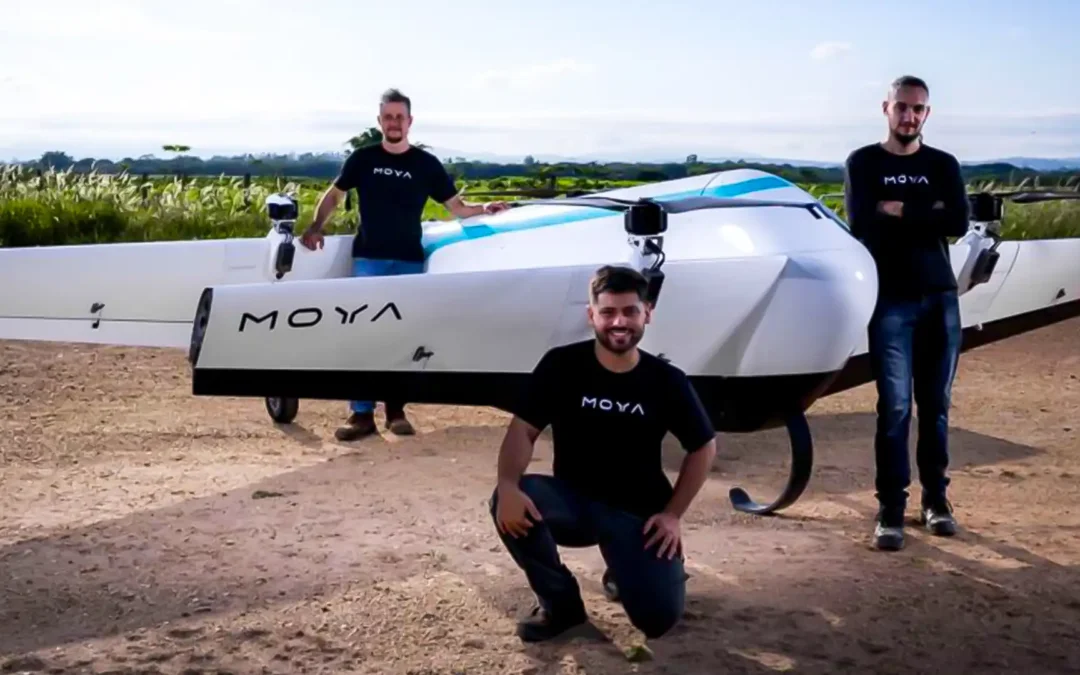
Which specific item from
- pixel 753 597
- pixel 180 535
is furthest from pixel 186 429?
pixel 753 597

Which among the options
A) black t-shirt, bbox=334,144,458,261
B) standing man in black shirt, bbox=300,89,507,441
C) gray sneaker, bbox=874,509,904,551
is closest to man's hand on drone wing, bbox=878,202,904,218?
gray sneaker, bbox=874,509,904,551

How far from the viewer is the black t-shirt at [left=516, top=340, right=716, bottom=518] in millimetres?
3674

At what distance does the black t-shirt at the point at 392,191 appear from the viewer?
6586mm

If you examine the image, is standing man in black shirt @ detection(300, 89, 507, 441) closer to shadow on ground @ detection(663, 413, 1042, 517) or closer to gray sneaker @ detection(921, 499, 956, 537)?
shadow on ground @ detection(663, 413, 1042, 517)

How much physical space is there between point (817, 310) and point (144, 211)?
8067 mm

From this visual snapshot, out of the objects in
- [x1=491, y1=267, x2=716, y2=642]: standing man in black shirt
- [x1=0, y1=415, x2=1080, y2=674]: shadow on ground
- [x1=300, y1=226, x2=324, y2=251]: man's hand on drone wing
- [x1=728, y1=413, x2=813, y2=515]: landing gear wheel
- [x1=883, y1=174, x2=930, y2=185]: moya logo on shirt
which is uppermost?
[x1=883, y1=174, x2=930, y2=185]: moya logo on shirt

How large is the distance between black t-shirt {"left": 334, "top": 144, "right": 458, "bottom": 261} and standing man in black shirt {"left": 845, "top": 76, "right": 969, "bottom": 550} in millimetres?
2333

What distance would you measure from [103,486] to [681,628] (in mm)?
2830

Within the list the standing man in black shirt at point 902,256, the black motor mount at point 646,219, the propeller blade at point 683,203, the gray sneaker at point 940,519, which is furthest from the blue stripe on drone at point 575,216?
the gray sneaker at point 940,519

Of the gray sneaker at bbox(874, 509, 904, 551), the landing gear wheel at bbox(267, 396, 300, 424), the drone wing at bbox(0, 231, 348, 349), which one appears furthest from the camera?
the landing gear wheel at bbox(267, 396, 300, 424)

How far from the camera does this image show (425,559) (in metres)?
4.66

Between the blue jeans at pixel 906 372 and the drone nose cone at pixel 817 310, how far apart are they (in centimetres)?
9

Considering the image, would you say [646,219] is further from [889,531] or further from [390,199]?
[390,199]

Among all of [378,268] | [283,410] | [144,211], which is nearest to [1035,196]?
[378,268]
